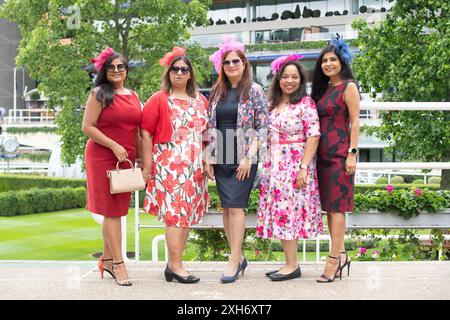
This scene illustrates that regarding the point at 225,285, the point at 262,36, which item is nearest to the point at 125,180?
the point at 225,285

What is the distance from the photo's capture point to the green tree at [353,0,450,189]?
10.6 metres

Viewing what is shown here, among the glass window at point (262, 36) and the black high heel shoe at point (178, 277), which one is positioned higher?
the glass window at point (262, 36)

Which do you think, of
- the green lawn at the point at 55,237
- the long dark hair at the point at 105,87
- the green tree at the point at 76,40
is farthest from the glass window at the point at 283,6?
the long dark hair at the point at 105,87

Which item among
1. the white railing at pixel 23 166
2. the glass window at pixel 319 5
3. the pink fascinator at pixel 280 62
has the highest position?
the glass window at pixel 319 5

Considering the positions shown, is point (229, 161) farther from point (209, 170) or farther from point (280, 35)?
point (280, 35)

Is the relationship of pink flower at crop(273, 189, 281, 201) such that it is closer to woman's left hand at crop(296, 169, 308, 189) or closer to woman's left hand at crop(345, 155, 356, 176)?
woman's left hand at crop(296, 169, 308, 189)

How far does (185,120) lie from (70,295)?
1371 millimetres

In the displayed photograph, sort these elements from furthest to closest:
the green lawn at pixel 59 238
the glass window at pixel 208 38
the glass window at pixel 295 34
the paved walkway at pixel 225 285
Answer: the glass window at pixel 208 38 → the glass window at pixel 295 34 → the green lawn at pixel 59 238 → the paved walkway at pixel 225 285

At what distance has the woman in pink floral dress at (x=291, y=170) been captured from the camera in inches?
171

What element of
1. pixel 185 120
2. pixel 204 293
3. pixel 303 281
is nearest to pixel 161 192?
pixel 185 120

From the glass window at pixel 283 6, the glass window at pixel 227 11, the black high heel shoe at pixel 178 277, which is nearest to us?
the black high heel shoe at pixel 178 277

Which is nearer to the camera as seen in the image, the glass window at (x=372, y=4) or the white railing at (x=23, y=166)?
the white railing at (x=23, y=166)

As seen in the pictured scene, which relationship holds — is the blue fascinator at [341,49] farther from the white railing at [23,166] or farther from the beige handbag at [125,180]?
the white railing at [23,166]

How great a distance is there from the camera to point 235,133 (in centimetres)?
439
